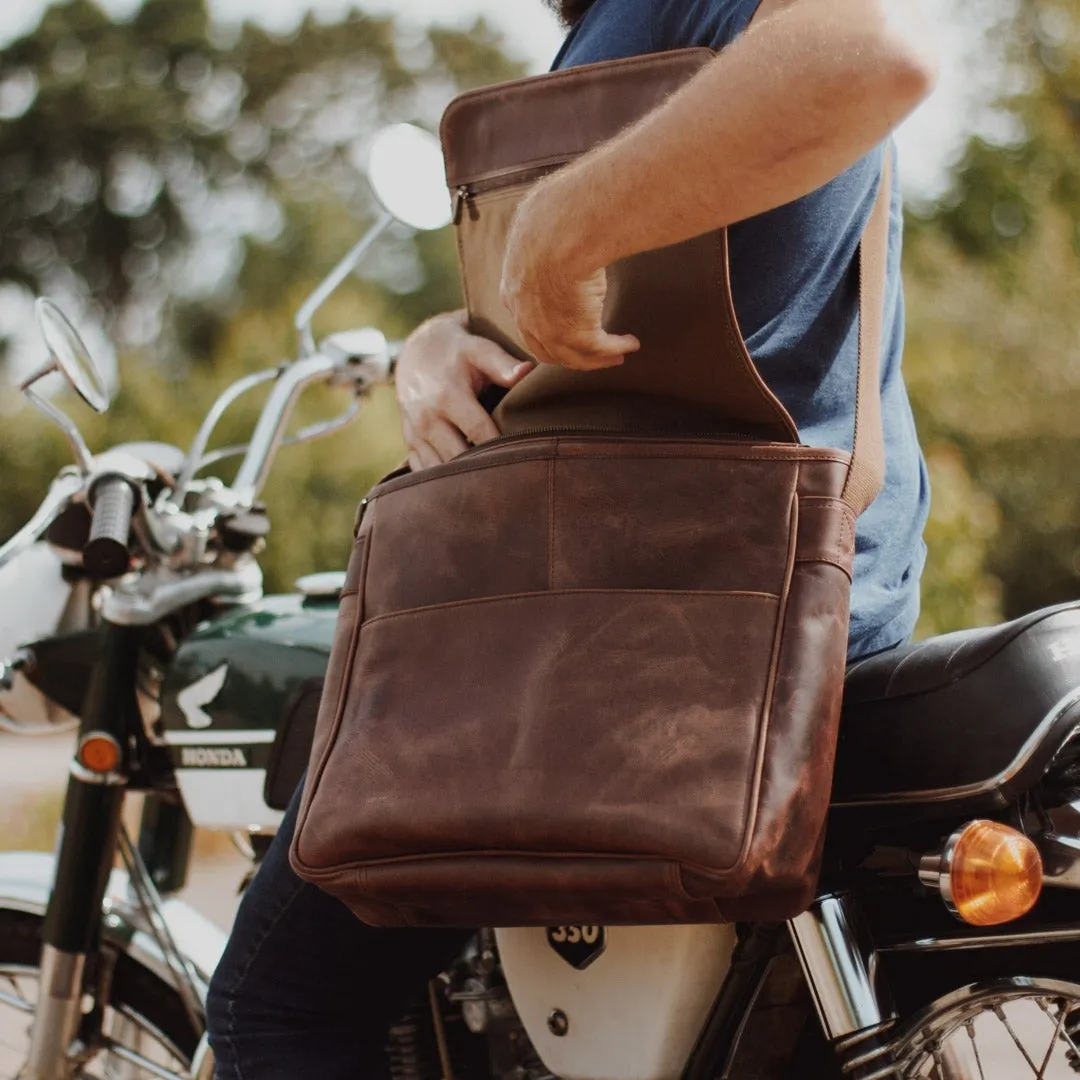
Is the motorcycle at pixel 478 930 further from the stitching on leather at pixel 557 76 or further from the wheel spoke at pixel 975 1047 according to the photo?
the stitching on leather at pixel 557 76

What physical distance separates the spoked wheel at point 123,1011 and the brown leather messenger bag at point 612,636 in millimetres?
999

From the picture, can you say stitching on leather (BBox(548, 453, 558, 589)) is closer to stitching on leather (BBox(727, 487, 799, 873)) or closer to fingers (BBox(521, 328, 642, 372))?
fingers (BBox(521, 328, 642, 372))

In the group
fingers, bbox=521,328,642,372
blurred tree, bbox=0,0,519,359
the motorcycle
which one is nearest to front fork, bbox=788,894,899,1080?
the motorcycle

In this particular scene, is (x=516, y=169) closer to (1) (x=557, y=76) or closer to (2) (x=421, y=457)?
(1) (x=557, y=76)

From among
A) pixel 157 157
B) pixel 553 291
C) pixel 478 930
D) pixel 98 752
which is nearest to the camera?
pixel 553 291

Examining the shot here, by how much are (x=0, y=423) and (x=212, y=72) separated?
1843 cm

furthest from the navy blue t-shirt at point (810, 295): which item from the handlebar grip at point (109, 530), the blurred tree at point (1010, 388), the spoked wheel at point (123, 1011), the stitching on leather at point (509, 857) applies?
the blurred tree at point (1010, 388)

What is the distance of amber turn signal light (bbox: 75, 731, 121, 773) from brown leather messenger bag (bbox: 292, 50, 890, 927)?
87 cm

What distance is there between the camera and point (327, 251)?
1084 inches

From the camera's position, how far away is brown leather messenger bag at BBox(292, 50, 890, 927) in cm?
115

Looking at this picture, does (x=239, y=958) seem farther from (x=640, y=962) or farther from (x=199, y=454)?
(x=199, y=454)

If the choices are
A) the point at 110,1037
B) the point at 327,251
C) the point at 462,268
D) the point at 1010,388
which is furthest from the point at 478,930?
the point at 327,251

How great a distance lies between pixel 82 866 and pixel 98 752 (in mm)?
153

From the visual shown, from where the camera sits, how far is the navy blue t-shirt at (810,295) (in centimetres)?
126
